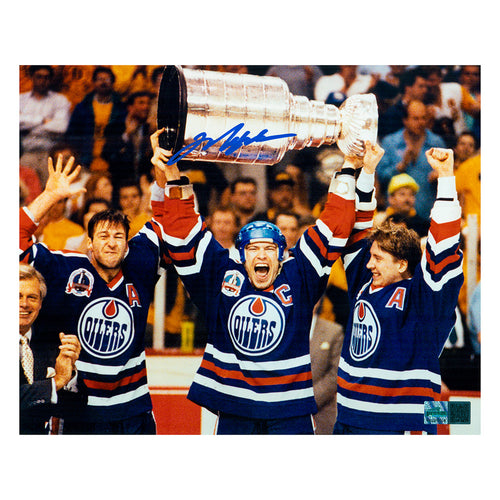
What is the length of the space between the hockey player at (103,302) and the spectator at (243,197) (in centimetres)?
51

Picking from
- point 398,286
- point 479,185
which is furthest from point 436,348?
point 479,185

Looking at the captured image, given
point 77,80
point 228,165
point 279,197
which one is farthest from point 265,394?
point 77,80

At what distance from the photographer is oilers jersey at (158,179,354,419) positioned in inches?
135

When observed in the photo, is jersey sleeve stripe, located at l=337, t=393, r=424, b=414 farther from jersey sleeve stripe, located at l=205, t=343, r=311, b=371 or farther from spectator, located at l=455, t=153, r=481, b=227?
spectator, located at l=455, t=153, r=481, b=227

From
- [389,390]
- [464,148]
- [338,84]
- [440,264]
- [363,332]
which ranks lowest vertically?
[389,390]

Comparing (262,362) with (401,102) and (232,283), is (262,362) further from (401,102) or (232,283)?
(401,102)

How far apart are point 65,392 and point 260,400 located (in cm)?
120

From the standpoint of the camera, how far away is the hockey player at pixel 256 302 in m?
3.42

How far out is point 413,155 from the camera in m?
3.55

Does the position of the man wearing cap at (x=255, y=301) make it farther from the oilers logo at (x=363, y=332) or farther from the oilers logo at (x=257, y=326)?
the oilers logo at (x=363, y=332)

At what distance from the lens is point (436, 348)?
3514mm

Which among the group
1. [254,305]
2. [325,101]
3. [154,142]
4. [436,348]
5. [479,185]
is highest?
[325,101]

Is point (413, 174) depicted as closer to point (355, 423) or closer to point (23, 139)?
point (355, 423)

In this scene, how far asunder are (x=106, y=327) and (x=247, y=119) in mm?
1551
